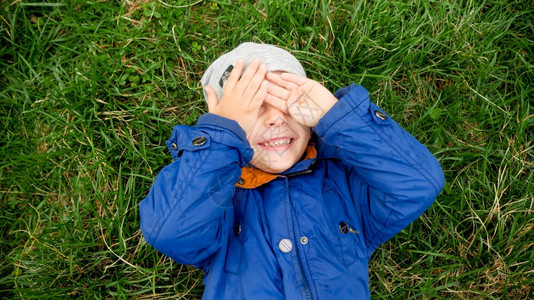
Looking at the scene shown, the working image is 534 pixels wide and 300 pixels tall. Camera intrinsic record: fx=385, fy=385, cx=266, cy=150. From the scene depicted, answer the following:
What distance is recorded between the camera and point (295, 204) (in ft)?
7.34

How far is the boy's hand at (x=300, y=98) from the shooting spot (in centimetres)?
212

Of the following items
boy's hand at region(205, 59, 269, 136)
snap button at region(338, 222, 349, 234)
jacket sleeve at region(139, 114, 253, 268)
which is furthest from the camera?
snap button at region(338, 222, 349, 234)

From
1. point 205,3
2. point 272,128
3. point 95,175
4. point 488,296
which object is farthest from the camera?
point 205,3

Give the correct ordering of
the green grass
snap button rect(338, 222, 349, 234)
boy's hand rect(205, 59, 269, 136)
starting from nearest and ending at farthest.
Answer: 1. boy's hand rect(205, 59, 269, 136)
2. snap button rect(338, 222, 349, 234)
3. the green grass

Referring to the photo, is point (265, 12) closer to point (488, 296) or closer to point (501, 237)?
point (501, 237)

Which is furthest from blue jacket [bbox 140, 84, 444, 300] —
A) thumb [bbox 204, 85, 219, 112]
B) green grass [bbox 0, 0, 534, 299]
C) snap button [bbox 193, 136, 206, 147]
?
green grass [bbox 0, 0, 534, 299]

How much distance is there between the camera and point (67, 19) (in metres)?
2.92

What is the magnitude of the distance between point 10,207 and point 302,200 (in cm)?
222

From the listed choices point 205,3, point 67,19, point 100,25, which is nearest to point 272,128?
point 205,3

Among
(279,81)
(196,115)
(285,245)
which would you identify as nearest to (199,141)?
(279,81)

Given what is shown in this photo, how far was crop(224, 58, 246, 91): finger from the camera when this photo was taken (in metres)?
2.15

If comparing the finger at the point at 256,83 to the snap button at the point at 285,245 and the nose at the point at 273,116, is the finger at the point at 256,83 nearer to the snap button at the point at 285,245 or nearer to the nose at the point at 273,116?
the nose at the point at 273,116

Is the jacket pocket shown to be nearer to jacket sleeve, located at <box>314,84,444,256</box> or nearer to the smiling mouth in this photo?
jacket sleeve, located at <box>314,84,444,256</box>

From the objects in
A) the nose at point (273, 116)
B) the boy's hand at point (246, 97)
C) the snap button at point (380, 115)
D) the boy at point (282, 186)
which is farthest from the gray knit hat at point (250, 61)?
the snap button at point (380, 115)
